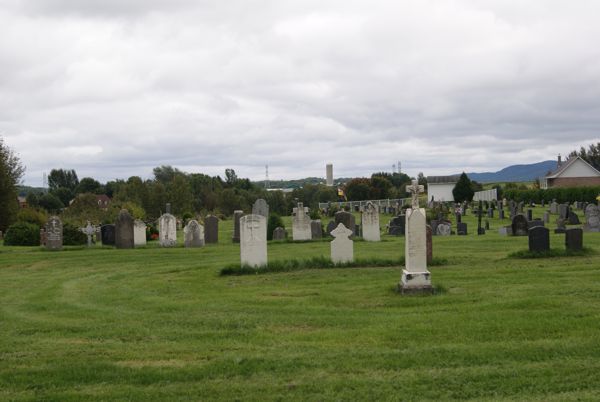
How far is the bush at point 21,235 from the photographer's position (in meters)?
30.8

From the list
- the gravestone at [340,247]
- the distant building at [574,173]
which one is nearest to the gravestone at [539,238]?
the gravestone at [340,247]

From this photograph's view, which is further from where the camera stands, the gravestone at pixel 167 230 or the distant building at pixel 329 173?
the distant building at pixel 329 173

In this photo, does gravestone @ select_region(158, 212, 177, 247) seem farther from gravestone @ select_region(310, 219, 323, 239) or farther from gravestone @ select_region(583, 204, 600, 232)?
gravestone @ select_region(583, 204, 600, 232)

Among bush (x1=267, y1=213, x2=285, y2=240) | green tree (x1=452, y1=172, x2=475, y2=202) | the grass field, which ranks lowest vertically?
the grass field

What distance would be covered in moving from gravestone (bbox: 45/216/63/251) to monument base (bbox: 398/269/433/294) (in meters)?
18.2

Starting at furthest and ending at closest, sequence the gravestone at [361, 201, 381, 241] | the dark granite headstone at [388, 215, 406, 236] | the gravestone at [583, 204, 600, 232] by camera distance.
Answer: the dark granite headstone at [388, 215, 406, 236] < the gravestone at [583, 204, 600, 232] < the gravestone at [361, 201, 381, 241]

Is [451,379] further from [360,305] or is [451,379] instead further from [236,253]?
[236,253]

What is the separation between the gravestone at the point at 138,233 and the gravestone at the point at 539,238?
1645 cm

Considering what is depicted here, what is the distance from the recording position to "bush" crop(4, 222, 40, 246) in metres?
30.8

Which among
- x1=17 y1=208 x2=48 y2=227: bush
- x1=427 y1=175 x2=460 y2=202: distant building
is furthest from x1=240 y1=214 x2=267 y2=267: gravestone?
x1=427 y1=175 x2=460 y2=202: distant building

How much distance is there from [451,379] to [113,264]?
615 inches

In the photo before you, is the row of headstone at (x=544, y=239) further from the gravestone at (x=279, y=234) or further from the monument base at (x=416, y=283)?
the gravestone at (x=279, y=234)

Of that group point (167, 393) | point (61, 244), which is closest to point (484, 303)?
point (167, 393)

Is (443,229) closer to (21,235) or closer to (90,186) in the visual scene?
(21,235)
